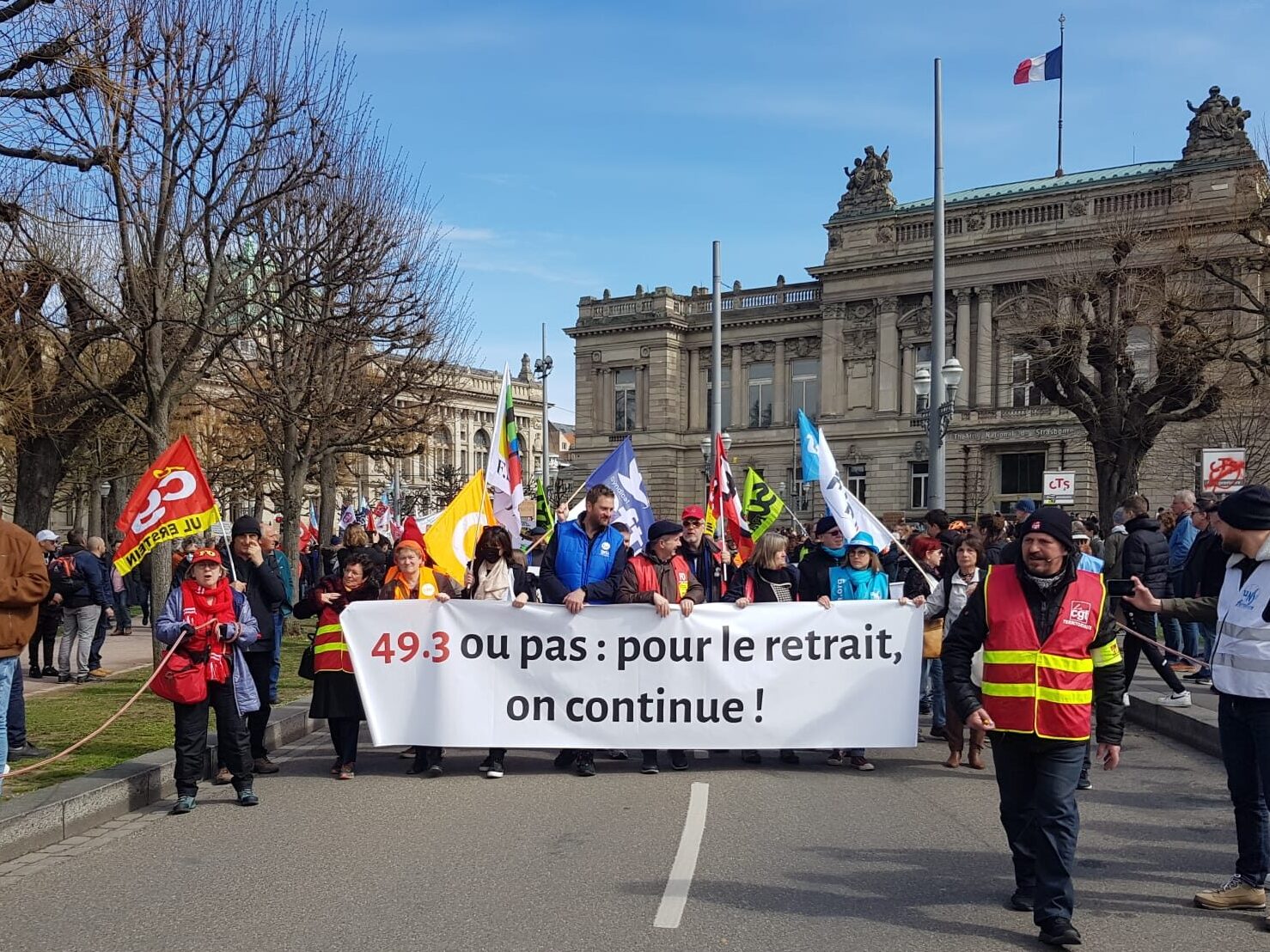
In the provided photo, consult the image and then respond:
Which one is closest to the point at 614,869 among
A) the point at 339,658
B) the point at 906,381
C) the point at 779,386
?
the point at 339,658

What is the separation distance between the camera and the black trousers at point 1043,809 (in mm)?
5238

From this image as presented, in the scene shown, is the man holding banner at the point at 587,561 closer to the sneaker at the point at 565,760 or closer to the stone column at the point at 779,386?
the sneaker at the point at 565,760

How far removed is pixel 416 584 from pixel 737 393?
6871 centimetres

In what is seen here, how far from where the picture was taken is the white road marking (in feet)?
18.5

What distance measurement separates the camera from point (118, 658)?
17.8 m

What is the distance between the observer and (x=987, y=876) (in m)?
6.36

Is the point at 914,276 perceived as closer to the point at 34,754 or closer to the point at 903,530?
the point at 903,530

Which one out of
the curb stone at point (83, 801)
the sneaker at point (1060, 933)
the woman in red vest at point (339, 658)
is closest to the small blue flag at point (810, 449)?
the woman in red vest at point (339, 658)

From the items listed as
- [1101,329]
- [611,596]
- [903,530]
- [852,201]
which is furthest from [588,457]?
[611,596]

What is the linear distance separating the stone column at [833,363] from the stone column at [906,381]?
11.7ft

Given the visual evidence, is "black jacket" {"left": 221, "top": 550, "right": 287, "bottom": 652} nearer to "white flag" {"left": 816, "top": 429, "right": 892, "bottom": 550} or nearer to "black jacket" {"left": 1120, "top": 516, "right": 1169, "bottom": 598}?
"white flag" {"left": 816, "top": 429, "right": 892, "bottom": 550}

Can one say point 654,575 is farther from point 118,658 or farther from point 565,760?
point 118,658

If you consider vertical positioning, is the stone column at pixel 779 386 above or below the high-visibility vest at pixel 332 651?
above

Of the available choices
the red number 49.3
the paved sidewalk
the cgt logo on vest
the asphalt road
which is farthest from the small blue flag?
the paved sidewalk
